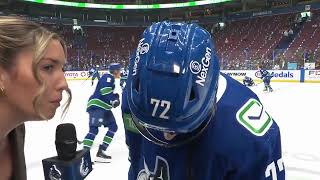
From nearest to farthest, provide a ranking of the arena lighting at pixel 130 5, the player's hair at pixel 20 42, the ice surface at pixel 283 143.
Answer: the player's hair at pixel 20 42 → the ice surface at pixel 283 143 → the arena lighting at pixel 130 5

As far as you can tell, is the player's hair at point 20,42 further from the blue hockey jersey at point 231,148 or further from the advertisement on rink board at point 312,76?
the advertisement on rink board at point 312,76

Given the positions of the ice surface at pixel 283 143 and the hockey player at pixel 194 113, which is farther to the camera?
the ice surface at pixel 283 143

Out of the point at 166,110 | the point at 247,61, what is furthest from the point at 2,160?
the point at 247,61

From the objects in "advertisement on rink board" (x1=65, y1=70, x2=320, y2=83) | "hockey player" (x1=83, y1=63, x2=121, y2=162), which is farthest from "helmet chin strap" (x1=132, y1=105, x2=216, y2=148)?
"advertisement on rink board" (x1=65, y1=70, x2=320, y2=83)

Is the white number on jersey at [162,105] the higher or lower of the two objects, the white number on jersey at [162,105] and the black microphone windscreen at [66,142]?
the higher

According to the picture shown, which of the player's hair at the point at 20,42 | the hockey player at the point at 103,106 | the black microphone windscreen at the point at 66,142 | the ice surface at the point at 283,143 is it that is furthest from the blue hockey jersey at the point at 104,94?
the player's hair at the point at 20,42

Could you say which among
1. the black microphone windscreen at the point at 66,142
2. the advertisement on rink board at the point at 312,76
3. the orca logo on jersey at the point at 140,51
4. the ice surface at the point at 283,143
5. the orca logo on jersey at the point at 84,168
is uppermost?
the orca logo on jersey at the point at 140,51

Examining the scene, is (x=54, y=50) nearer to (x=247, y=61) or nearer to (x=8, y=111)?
(x=8, y=111)

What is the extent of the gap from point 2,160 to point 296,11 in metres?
28.0

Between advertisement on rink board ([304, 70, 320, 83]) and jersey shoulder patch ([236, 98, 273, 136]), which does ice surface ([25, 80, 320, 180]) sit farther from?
advertisement on rink board ([304, 70, 320, 83])

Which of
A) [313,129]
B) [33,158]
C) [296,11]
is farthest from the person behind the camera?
[296,11]

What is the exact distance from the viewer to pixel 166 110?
3.41 ft

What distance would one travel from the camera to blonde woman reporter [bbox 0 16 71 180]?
985mm

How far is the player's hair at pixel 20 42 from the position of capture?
3.20 feet
